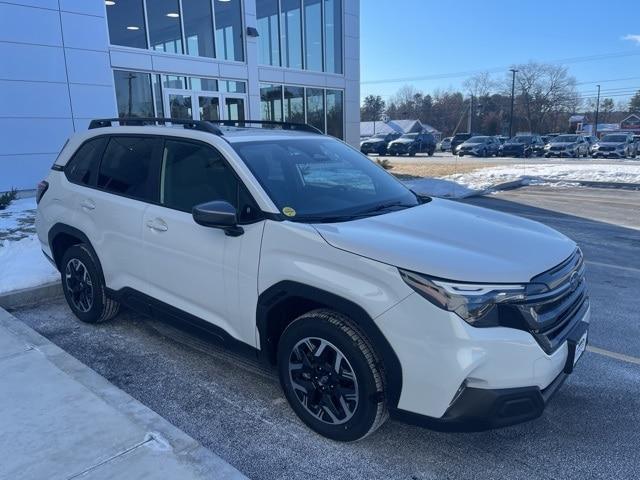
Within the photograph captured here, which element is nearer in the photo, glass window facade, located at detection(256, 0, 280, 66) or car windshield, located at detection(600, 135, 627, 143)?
glass window facade, located at detection(256, 0, 280, 66)

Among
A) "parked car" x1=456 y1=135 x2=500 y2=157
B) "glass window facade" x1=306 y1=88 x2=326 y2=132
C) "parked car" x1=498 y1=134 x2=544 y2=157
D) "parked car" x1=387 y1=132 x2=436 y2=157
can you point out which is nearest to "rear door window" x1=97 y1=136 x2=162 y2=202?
"glass window facade" x1=306 y1=88 x2=326 y2=132

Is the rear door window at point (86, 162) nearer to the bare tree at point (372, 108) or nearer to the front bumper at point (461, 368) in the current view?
the front bumper at point (461, 368)

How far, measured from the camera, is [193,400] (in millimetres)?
3426

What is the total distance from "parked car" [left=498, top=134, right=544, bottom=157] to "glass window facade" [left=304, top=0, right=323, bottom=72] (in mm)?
23635

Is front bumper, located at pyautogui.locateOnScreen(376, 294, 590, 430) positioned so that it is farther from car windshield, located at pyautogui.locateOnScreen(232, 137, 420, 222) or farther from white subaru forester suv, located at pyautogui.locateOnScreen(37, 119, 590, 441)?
car windshield, located at pyautogui.locateOnScreen(232, 137, 420, 222)

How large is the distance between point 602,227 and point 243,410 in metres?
8.60

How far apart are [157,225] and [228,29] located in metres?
14.8

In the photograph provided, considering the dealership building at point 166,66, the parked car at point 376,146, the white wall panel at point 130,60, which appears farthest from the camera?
the parked car at point 376,146

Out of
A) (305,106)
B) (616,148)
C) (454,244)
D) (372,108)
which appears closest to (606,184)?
(305,106)

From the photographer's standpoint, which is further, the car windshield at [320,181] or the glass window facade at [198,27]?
the glass window facade at [198,27]

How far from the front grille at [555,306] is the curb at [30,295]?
4.76 meters

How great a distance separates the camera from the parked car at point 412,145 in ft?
130

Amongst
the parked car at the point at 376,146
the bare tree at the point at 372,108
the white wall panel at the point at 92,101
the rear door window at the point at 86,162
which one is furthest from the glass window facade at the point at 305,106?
the bare tree at the point at 372,108

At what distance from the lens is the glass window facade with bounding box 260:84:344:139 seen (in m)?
18.6
